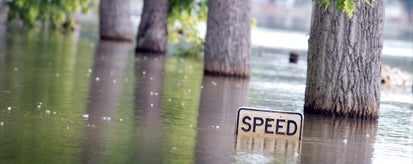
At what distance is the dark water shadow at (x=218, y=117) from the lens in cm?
1220

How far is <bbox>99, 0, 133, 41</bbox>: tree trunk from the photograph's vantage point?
3450cm

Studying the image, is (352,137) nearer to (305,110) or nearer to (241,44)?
(305,110)

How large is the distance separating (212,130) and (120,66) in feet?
35.9

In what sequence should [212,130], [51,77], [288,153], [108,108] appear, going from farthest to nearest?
1. [51,77]
2. [108,108]
3. [212,130]
4. [288,153]

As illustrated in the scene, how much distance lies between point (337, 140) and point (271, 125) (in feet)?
3.52

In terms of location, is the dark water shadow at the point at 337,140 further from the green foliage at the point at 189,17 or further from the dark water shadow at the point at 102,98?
the green foliage at the point at 189,17

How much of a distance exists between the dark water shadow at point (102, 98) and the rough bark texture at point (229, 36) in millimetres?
2066

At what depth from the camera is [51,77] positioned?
2019 cm

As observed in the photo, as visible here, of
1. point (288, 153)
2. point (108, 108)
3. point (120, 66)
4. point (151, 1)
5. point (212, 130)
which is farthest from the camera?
point (151, 1)

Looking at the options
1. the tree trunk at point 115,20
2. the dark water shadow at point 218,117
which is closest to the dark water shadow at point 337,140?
the dark water shadow at point 218,117

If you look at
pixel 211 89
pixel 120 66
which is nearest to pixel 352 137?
pixel 211 89

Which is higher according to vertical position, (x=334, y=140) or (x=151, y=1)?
(x=151, y=1)

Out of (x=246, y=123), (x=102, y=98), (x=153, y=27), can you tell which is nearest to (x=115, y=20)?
(x=153, y=27)

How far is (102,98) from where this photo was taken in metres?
17.1
